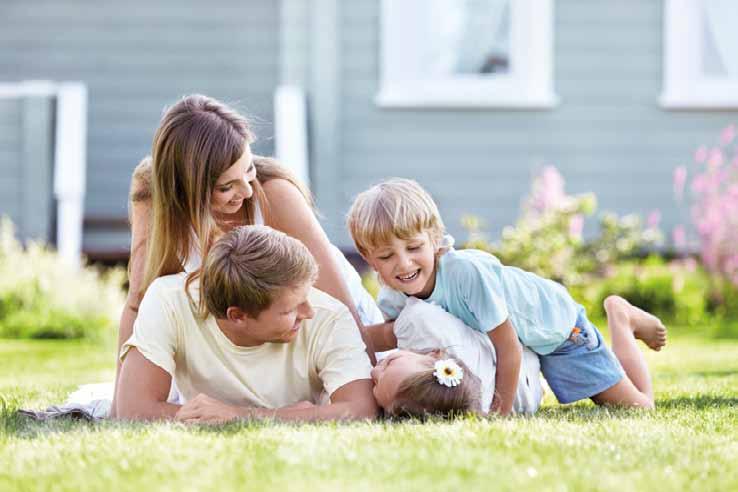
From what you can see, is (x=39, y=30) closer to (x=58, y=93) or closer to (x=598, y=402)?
(x=58, y=93)

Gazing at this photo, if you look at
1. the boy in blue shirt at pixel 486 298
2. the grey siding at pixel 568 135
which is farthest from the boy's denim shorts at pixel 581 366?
the grey siding at pixel 568 135

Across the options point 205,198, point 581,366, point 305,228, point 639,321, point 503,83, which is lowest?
point 581,366

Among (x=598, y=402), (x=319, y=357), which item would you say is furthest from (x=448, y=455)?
(x=598, y=402)

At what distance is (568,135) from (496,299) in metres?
6.47

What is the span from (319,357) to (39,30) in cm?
766

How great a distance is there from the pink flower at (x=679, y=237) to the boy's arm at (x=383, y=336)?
616 centimetres

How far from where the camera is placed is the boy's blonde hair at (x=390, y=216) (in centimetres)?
401

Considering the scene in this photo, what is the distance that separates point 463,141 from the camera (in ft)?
33.4

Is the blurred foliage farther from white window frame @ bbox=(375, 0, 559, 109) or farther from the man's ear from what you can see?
the man's ear

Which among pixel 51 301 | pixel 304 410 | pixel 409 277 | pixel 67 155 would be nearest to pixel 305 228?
pixel 409 277

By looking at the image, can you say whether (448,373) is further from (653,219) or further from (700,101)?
(700,101)

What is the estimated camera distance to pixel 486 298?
4.00 metres

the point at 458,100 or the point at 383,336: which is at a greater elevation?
the point at 458,100

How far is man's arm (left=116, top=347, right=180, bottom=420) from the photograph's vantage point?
3.76 metres
